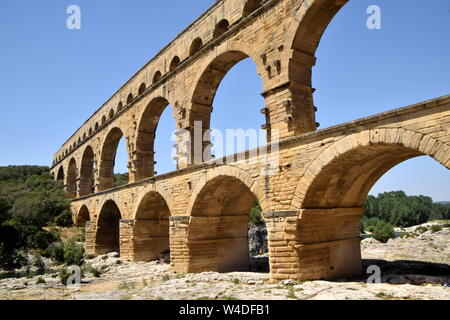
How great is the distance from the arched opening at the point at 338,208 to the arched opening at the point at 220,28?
7.48 metres

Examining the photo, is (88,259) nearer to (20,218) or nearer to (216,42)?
(20,218)

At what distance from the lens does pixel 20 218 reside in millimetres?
25000

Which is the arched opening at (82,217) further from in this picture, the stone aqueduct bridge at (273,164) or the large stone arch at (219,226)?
the large stone arch at (219,226)

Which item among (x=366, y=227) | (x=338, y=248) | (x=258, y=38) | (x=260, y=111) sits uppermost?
(x=258, y=38)

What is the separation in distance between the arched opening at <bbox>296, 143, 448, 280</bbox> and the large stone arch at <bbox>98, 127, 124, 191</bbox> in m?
17.0

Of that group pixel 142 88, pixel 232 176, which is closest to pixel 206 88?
pixel 232 176

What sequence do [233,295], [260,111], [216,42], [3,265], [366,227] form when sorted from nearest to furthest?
1. [233,295]
2. [260,111]
3. [216,42]
4. [3,265]
5. [366,227]

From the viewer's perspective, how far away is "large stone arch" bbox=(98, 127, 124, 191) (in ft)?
76.4

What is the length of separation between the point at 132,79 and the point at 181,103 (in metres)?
7.22

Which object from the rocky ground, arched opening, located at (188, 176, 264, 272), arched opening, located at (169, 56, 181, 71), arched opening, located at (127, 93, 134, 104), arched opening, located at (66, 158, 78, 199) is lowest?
the rocky ground

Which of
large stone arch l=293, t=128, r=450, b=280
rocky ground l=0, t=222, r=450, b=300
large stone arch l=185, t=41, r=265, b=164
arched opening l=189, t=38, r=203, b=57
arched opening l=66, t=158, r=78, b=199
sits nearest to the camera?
rocky ground l=0, t=222, r=450, b=300

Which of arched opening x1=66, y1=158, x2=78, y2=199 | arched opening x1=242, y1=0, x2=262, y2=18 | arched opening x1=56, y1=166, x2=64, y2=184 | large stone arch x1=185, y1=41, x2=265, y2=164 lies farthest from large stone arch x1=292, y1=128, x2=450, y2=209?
arched opening x1=56, y1=166, x2=64, y2=184

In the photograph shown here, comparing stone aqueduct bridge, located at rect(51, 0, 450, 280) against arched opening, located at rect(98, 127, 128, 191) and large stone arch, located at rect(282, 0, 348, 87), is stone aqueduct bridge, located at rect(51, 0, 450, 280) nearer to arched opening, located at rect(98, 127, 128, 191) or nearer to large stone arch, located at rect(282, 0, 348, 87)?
large stone arch, located at rect(282, 0, 348, 87)
